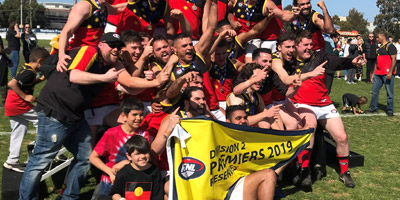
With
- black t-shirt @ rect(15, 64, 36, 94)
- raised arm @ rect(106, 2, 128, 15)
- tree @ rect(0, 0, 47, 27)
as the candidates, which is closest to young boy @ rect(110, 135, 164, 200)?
raised arm @ rect(106, 2, 128, 15)

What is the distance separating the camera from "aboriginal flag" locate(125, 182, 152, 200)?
4348 millimetres

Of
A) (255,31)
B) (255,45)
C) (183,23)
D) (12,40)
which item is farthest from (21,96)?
(12,40)

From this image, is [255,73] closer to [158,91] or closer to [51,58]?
[158,91]

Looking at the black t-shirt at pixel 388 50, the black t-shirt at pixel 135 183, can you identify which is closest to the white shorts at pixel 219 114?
the black t-shirt at pixel 135 183

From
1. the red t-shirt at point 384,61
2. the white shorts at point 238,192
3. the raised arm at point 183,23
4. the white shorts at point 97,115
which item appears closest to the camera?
the white shorts at point 238,192

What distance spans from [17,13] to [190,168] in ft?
319

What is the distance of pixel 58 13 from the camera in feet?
355

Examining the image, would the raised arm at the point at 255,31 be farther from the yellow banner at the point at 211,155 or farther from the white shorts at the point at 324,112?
the yellow banner at the point at 211,155

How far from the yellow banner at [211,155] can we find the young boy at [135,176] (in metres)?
0.25

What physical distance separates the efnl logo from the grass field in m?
1.85

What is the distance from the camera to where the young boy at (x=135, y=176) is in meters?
4.31

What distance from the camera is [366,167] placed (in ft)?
23.8

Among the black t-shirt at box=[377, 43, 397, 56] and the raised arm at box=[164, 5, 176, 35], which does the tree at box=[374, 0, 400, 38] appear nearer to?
the black t-shirt at box=[377, 43, 397, 56]

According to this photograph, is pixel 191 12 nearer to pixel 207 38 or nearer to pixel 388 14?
pixel 207 38
